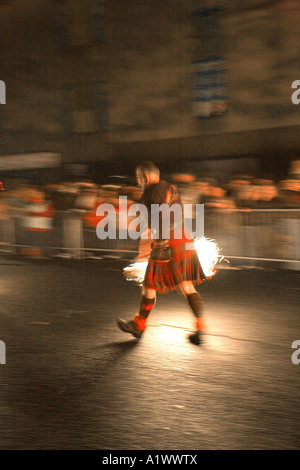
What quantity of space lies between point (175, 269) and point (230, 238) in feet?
20.7

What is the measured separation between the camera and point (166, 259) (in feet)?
24.5

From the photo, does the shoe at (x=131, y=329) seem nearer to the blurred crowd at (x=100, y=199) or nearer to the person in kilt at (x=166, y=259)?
the person in kilt at (x=166, y=259)

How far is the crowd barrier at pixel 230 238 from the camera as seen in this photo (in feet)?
42.3

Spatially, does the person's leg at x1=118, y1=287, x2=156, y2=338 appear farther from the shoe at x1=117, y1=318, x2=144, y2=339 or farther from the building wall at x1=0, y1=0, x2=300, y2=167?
the building wall at x1=0, y1=0, x2=300, y2=167

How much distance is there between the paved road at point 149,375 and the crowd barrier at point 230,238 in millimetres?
2304

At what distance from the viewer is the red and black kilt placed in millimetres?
7496

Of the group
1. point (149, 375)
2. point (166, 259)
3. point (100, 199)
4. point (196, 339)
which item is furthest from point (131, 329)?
point (100, 199)

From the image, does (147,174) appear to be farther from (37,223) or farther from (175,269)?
(37,223)

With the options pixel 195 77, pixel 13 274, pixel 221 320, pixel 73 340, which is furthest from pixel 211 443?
pixel 195 77

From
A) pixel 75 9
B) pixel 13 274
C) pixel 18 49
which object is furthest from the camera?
pixel 18 49

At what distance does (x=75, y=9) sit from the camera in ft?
92.0

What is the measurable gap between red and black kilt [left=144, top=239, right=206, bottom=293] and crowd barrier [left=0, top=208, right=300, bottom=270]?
5542 millimetres

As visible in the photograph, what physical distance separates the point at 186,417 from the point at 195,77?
20325 millimetres

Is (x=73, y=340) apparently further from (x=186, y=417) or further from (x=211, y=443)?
(x=211, y=443)
